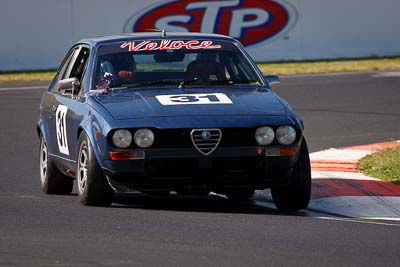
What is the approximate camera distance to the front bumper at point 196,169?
8859mm

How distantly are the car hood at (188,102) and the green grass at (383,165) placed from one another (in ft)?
6.77

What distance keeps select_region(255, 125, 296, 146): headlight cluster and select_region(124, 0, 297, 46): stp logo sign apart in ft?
65.3

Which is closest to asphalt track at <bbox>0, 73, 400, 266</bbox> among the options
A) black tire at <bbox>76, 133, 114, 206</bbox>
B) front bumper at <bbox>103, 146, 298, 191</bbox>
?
black tire at <bbox>76, 133, 114, 206</bbox>

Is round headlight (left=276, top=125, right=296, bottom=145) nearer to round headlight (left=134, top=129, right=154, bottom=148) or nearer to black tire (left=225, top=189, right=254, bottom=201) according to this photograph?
round headlight (left=134, top=129, right=154, bottom=148)

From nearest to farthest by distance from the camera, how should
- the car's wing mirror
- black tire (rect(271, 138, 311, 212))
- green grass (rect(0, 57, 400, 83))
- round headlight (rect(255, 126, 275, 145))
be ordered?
round headlight (rect(255, 126, 275, 145)), black tire (rect(271, 138, 311, 212)), the car's wing mirror, green grass (rect(0, 57, 400, 83))

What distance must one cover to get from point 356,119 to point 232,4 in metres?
12.0

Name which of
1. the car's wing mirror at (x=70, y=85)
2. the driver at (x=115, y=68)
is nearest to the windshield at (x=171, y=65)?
the driver at (x=115, y=68)

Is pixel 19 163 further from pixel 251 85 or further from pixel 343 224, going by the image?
pixel 343 224

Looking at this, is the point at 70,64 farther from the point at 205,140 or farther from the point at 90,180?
the point at 205,140

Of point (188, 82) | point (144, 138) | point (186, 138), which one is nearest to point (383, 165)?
point (188, 82)

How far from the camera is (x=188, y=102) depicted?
9.25 metres

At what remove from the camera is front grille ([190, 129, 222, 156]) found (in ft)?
29.1

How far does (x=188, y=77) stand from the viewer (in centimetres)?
1012

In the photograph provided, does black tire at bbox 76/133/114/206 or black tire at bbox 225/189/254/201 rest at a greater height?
black tire at bbox 76/133/114/206
